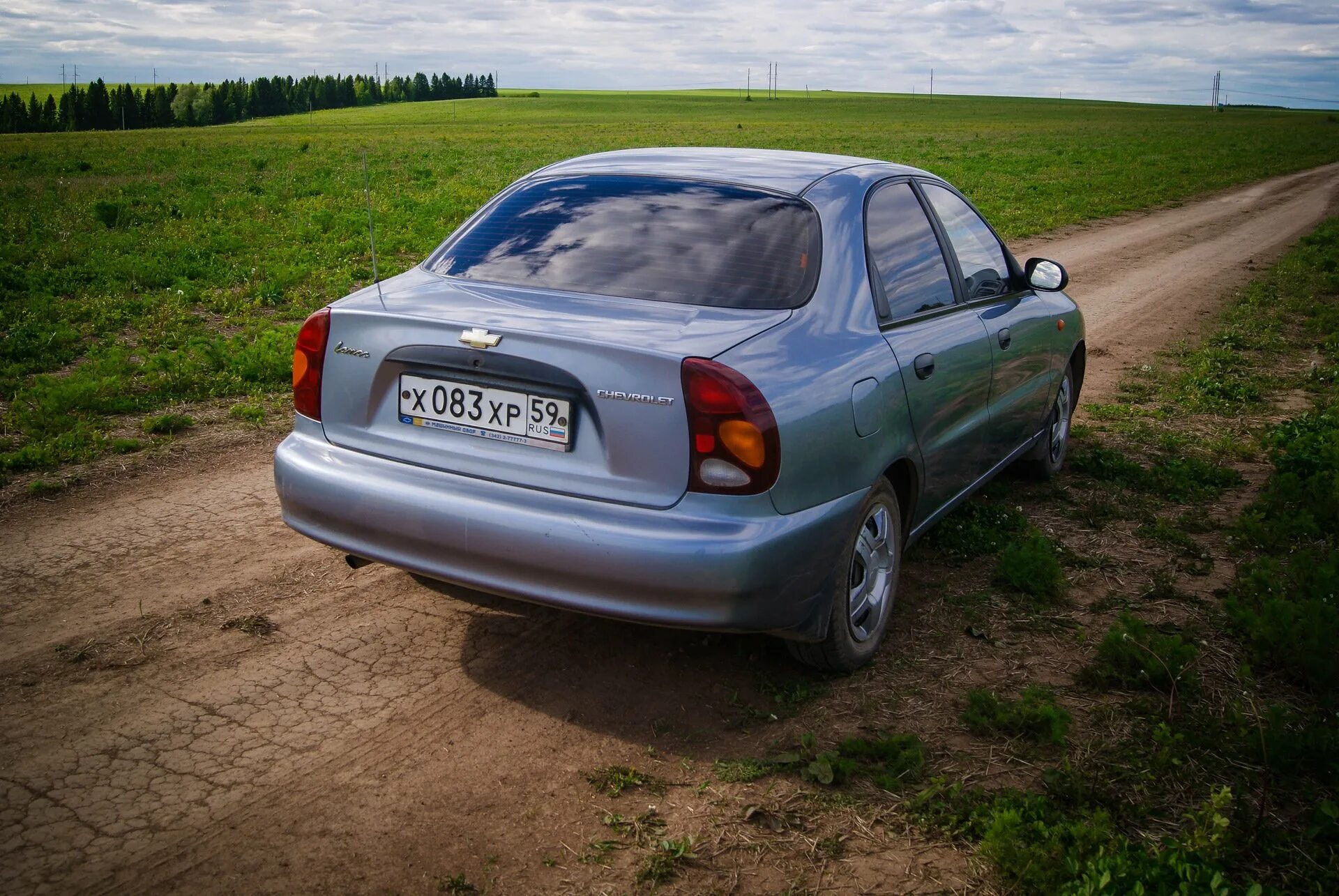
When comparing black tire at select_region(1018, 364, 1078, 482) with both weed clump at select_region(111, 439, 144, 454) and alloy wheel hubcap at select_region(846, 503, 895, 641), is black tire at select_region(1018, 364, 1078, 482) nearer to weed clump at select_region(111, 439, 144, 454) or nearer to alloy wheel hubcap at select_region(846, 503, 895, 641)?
alloy wheel hubcap at select_region(846, 503, 895, 641)

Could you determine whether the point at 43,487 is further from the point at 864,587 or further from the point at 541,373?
the point at 864,587

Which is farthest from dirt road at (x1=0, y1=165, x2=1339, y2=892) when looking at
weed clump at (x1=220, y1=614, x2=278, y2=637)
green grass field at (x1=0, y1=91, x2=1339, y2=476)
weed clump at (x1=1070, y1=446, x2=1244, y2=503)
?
weed clump at (x1=1070, y1=446, x2=1244, y2=503)

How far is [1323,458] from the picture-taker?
555 centimetres

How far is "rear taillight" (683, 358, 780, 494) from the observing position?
2961 mm

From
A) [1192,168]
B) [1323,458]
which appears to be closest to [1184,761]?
[1323,458]

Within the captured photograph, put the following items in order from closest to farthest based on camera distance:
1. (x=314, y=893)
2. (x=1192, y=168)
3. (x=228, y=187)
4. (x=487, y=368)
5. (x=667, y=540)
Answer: (x=314, y=893)
(x=667, y=540)
(x=487, y=368)
(x=228, y=187)
(x=1192, y=168)

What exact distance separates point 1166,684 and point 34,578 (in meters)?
4.29

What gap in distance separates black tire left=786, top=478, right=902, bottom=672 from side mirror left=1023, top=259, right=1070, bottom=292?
5.98ft

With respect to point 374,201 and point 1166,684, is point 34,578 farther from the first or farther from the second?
point 374,201

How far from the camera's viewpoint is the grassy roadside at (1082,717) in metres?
2.65

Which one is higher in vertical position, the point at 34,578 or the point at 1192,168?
the point at 1192,168

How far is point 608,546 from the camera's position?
2961mm

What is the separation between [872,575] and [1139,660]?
94 cm

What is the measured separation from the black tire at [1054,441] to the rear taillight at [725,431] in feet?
10.2
